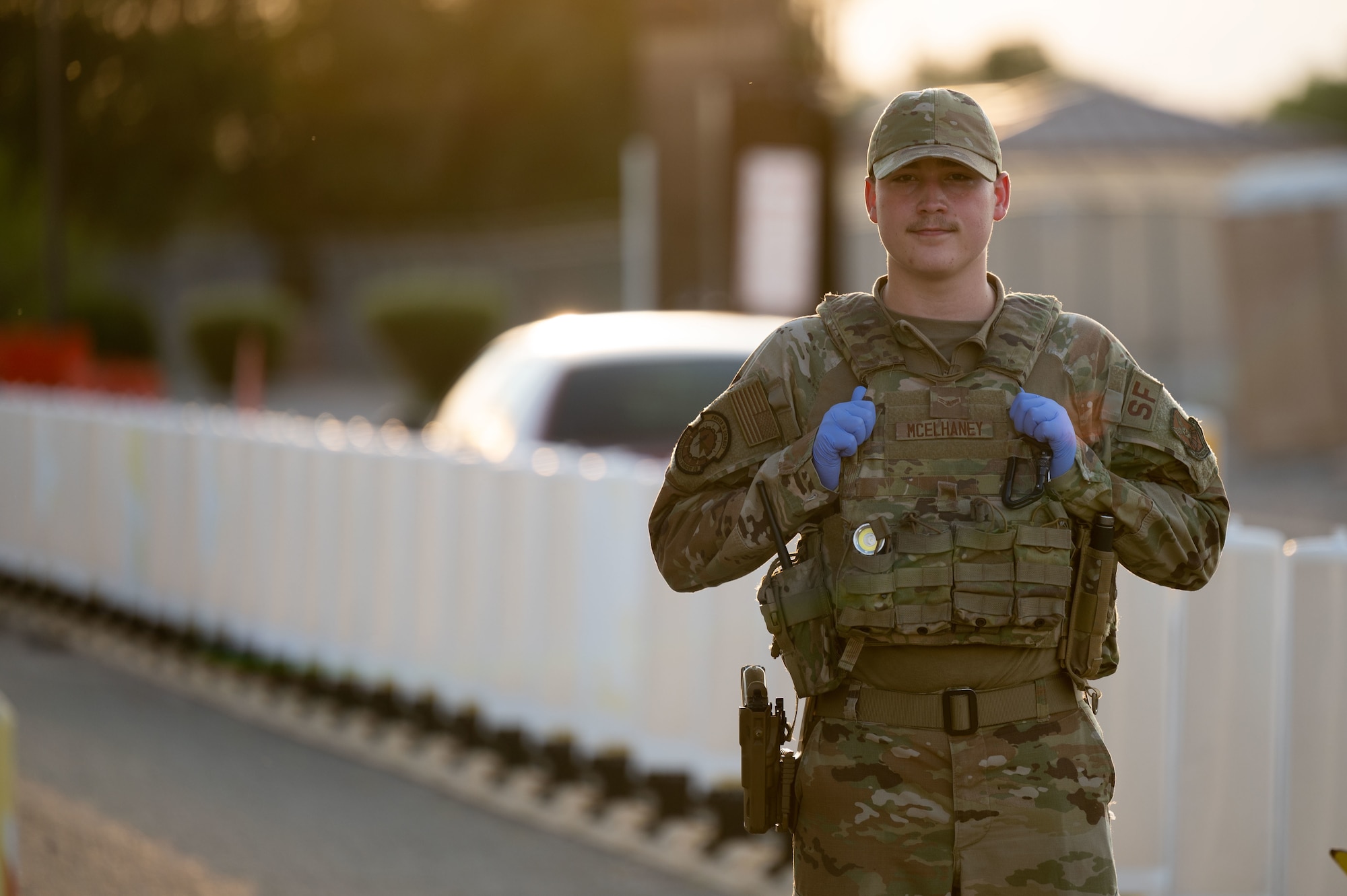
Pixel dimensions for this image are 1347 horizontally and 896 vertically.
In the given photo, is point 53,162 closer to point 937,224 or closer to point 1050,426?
point 937,224

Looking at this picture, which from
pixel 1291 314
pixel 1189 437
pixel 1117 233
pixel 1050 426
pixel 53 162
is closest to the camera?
pixel 1050 426

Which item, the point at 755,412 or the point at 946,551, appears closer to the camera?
the point at 946,551

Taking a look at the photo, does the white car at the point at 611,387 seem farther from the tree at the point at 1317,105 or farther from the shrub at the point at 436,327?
the tree at the point at 1317,105

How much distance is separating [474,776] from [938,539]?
4.44 m

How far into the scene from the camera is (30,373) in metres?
20.9

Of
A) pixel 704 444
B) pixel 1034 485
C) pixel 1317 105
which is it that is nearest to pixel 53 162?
pixel 704 444

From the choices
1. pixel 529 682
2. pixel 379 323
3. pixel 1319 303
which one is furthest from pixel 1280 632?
pixel 379 323

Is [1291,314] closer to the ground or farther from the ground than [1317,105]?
closer to the ground

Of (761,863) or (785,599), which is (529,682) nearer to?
(761,863)

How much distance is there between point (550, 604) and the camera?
7195 millimetres

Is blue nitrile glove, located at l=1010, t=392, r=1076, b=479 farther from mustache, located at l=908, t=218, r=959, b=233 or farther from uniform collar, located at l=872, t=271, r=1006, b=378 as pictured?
Result: mustache, located at l=908, t=218, r=959, b=233

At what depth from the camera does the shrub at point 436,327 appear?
1336 inches

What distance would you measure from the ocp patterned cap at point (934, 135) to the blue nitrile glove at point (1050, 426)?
16.2 inches

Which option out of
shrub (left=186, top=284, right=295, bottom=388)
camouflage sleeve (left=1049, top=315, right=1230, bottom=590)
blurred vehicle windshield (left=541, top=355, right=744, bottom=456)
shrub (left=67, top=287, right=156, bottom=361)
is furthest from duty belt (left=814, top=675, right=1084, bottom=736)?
shrub (left=67, top=287, right=156, bottom=361)
